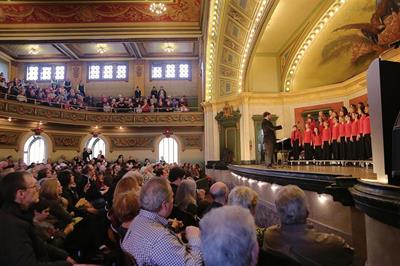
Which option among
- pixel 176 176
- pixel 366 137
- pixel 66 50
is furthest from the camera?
pixel 66 50

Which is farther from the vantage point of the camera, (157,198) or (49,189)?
(49,189)

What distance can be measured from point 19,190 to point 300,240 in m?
2.17

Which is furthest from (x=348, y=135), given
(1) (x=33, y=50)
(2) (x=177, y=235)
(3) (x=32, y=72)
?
(3) (x=32, y=72)

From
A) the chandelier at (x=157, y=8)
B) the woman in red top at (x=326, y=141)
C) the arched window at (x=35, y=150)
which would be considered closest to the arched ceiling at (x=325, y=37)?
the woman in red top at (x=326, y=141)

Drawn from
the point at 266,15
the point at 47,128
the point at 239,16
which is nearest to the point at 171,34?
the point at 239,16

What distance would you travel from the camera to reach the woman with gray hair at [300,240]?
2.32m

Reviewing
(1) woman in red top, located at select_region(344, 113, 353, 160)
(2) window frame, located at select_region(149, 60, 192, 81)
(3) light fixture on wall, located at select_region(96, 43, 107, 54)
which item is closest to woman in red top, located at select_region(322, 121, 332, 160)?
(1) woman in red top, located at select_region(344, 113, 353, 160)

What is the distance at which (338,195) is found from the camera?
140 inches

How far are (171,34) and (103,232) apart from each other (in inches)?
638

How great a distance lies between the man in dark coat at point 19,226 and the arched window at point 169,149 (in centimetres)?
2194

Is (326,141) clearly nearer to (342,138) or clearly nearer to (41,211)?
(342,138)

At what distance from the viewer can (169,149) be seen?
81.8 feet

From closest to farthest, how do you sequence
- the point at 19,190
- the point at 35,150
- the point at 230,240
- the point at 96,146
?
the point at 230,240 < the point at 19,190 < the point at 35,150 < the point at 96,146

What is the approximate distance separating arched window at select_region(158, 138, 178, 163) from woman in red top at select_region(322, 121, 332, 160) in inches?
573
